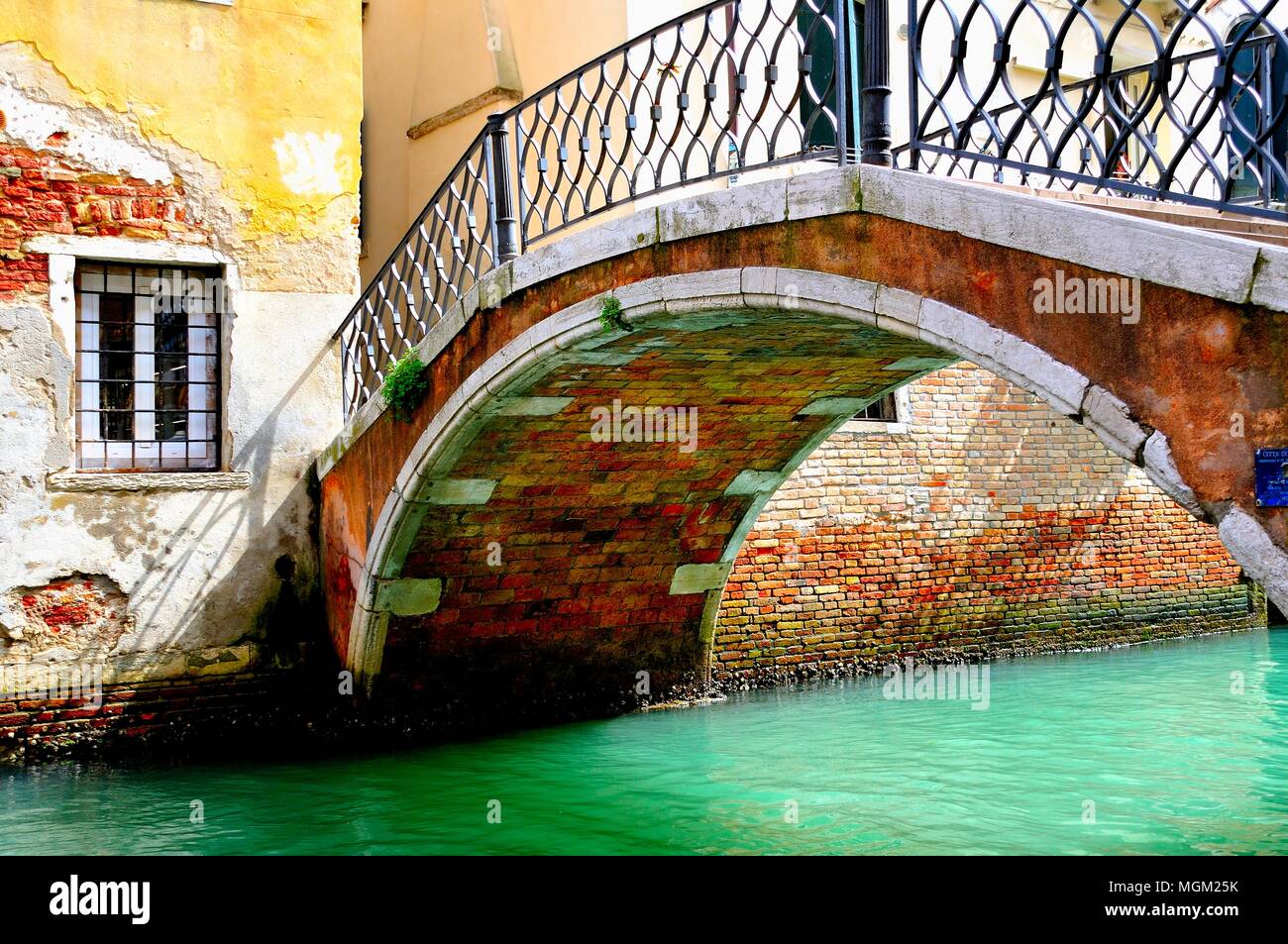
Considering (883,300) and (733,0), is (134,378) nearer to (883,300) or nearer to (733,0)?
(733,0)

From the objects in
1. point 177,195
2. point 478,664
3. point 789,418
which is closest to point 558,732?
point 478,664

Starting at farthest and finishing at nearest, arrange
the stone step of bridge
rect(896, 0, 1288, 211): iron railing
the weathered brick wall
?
A: 1. the weathered brick wall
2. the stone step of bridge
3. rect(896, 0, 1288, 211): iron railing

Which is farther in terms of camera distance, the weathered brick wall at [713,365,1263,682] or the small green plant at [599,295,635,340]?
the weathered brick wall at [713,365,1263,682]

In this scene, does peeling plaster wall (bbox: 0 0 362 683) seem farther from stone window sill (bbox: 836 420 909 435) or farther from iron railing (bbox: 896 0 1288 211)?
iron railing (bbox: 896 0 1288 211)

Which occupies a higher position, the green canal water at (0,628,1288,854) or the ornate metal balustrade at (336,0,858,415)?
the ornate metal balustrade at (336,0,858,415)

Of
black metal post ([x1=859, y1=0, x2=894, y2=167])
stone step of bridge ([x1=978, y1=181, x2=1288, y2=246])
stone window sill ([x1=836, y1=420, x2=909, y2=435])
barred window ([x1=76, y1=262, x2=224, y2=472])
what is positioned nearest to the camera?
stone step of bridge ([x1=978, y1=181, x2=1288, y2=246])

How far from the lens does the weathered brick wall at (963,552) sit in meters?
8.60

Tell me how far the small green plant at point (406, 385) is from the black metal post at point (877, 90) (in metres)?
3.11

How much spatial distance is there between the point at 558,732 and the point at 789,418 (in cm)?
220

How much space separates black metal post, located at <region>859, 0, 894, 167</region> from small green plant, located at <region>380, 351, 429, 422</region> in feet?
10.2

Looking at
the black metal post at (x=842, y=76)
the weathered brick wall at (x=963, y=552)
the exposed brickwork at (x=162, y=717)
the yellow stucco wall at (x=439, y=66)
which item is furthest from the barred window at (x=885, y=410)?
the black metal post at (x=842, y=76)

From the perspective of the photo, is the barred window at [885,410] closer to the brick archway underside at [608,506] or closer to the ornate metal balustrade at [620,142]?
the brick archway underside at [608,506]

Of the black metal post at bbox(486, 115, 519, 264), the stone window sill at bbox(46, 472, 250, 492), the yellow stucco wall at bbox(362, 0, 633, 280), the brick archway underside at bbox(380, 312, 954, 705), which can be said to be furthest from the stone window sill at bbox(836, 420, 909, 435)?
the stone window sill at bbox(46, 472, 250, 492)

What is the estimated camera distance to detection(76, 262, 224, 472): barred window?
6945 mm
